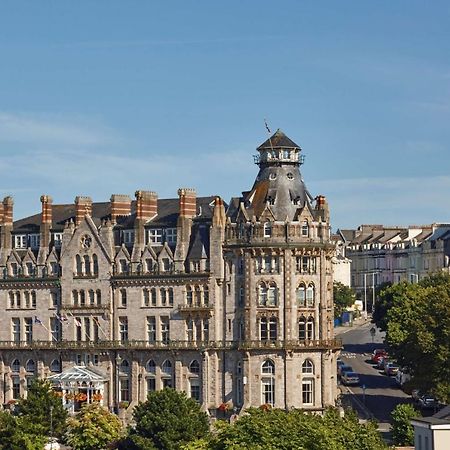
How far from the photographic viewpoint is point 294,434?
4786 inches

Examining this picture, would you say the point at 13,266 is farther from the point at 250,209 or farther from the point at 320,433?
the point at 320,433

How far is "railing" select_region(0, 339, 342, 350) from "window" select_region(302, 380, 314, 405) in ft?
10.8

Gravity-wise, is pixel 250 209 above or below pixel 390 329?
above

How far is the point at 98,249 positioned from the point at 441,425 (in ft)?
199

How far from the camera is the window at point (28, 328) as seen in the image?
17012 centimetres

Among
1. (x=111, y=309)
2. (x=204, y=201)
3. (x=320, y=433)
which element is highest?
(x=204, y=201)

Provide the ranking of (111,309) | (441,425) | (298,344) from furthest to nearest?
(111,309)
(298,344)
(441,425)

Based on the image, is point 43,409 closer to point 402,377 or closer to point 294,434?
point 294,434

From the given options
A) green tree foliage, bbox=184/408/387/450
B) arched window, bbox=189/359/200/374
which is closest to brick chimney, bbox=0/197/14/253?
arched window, bbox=189/359/200/374

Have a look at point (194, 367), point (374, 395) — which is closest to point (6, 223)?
point (194, 367)

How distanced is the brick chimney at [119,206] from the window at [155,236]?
17.2 feet

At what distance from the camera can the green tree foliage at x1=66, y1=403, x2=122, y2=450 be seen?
468 feet

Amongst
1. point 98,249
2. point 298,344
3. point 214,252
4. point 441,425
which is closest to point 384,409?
point 298,344

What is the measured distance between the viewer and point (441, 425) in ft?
369
